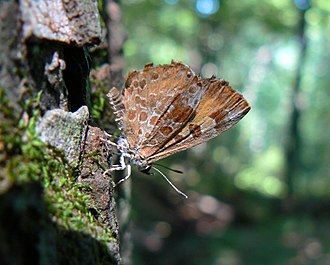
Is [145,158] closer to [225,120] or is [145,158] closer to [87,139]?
[225,120]

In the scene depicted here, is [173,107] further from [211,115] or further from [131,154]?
[131,154]

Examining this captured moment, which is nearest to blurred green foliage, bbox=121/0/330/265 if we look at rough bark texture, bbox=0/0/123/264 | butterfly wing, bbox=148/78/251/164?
butterfly wing, bbox=148/78/251/164

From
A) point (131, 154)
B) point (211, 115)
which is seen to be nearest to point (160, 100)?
point (211, 115)

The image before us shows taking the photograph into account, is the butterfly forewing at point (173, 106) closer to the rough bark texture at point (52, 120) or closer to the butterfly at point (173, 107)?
the butterfly at point (173, 107)

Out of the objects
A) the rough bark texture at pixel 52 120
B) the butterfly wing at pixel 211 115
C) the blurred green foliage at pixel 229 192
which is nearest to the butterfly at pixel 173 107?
the butterfly wing at pixel 211 115

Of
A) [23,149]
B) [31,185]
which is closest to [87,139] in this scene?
[23,149]

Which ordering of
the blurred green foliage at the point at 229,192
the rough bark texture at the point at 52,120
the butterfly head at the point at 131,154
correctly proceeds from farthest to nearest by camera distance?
the blurred green foliage at the point at 229,192 < the butterfly head at the point at 131,154 < the rough bark texture at the point at 52,120
